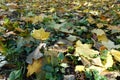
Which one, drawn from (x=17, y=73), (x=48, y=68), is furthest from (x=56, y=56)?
(x=17, y=73)

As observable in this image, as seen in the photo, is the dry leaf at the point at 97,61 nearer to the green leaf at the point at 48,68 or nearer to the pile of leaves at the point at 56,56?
the pile of leaves at the point at 56,56

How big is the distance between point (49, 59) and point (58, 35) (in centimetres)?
45

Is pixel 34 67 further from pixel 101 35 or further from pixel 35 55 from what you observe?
pixel 101 35

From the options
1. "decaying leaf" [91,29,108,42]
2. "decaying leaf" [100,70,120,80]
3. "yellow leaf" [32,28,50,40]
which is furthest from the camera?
"decaying leaf" [91,29,108,42]

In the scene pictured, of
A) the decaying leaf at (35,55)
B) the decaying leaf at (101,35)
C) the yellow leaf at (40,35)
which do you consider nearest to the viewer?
the decaying leaf at (35,55)

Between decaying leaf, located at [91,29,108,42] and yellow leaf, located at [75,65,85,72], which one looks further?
decaying leaf, located at [91,29,108,42]

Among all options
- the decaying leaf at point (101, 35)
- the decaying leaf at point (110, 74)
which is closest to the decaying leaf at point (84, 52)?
the decaying leaf at point (110, 74)

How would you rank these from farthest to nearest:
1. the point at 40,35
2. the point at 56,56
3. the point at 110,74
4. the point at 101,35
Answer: the point at 101,35, the point at 40,35, the point at 56,56, the point at 110,74

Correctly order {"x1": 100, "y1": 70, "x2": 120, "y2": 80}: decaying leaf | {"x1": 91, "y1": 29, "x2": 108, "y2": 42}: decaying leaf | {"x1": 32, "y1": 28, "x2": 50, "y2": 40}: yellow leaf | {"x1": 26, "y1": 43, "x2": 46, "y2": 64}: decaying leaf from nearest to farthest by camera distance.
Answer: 1. {"x1": 100, "y1": 70, "x2": 120, "y2": 80}: decaying leaf
2. {"x1": 26, "y1": 43, "x2": 46, "y2": 64}: decaying leaf
3. {"x1": 32, "y1": 28, "x2": 50, "y2": 40}: yellow leaf
4. {"x1": 91, "y1": 29, "x2": 108, "y2": 42}: decaying leaf

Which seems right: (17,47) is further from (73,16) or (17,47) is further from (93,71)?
(73,16)

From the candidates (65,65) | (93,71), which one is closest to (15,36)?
(65,65)

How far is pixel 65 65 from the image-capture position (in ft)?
3.95

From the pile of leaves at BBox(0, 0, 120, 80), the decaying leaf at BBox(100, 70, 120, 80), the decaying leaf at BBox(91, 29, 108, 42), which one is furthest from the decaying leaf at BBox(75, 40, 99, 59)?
the decaying leaf at BBox(91, 29, 108, 42)

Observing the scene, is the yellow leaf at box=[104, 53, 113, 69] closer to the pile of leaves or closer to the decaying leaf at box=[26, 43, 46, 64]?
the pile of leaves
